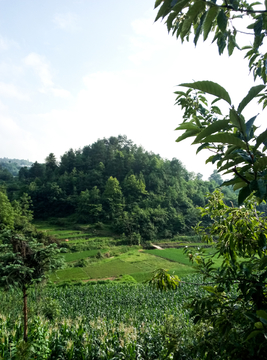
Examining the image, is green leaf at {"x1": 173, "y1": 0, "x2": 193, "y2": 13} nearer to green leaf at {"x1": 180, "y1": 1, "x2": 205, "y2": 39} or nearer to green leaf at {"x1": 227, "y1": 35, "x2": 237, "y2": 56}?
green leaf at {"x1": 180, "y1": 1, "x2": 205, "y2": 39}

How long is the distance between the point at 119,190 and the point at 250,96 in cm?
5843

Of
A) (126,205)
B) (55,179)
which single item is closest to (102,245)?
(126,205)

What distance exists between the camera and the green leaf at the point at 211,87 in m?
0.75

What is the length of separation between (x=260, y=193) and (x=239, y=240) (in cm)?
98

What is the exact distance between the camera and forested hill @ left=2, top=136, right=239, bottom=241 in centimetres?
5119

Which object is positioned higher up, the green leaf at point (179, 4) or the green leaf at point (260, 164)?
the green leaf at point (179, 4)

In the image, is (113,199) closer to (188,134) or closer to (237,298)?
(237,298)

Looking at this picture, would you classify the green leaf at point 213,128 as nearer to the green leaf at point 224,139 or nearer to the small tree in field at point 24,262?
the green leaf at point 224,139

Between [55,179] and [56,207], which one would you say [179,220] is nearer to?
[56,207]

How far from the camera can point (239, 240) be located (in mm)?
1567

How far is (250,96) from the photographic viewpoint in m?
0.76

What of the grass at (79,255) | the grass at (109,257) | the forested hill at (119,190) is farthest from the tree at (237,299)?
the forested hill at (119,190)

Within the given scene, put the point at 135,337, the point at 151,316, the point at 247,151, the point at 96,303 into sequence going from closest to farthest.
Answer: the point at 247,151 → the point at 135,337 → the point at 151,316 → the point at 96,303

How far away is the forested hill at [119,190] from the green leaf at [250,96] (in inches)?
1763
